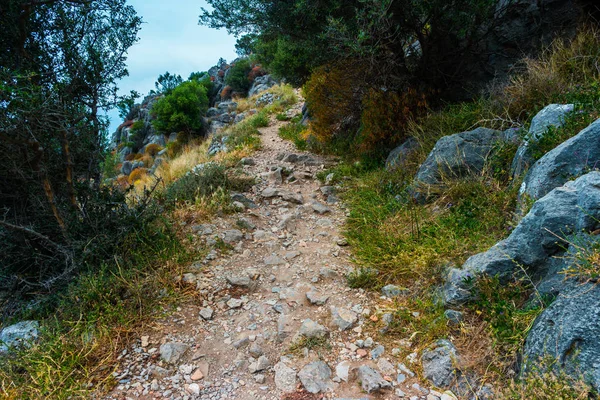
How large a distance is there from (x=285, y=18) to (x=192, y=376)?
705 cm

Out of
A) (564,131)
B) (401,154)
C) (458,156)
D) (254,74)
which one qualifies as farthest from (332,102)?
(254,74)

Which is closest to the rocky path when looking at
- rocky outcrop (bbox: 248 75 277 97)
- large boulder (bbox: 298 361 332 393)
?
large boulder (bbox: 298 361 332 393)

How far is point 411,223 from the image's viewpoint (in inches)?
184

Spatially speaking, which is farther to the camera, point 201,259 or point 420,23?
point 420,23

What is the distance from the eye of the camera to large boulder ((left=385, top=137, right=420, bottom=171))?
6.31 meters

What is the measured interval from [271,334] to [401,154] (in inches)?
173

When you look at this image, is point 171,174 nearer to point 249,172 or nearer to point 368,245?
point 249,172

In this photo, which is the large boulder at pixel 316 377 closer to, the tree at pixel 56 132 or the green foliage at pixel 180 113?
the tree at pixel 56 132

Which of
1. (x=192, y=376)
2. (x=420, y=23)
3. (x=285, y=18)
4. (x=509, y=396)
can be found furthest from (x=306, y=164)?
(x=509, y=396)

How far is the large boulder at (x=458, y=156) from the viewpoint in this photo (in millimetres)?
5004

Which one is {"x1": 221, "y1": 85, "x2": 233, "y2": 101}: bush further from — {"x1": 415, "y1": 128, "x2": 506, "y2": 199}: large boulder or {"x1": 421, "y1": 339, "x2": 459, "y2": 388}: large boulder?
{"x1": 421, "y1": 339, "x2": 459, "y2": 388}: large boulder

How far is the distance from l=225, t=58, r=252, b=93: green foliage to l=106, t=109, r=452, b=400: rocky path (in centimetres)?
3438

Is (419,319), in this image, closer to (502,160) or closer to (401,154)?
(502,160)

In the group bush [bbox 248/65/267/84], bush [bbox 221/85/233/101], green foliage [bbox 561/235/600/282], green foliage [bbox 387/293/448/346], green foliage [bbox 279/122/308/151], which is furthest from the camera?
bush [bbox 221/85/233/101]
